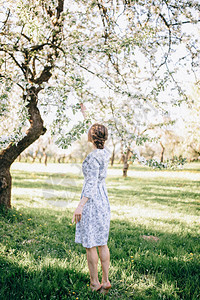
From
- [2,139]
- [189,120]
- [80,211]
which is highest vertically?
[189,120]

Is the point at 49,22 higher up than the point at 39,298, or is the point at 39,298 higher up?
the point at 49,22

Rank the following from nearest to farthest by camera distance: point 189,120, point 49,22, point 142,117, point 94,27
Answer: point 49,22 → point 142,117 → point 94,27 → point 189,120

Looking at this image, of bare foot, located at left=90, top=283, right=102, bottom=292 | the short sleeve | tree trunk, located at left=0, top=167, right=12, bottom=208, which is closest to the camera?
the short sleeve

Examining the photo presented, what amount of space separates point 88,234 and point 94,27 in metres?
5.67

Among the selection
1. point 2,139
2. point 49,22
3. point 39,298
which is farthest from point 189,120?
point 39,298

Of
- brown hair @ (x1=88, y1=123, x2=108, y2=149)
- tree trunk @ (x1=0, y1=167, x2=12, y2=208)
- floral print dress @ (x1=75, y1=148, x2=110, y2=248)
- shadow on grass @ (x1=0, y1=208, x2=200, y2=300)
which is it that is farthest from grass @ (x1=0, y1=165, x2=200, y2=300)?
brown hair @ (x1=88, y1=123, x2=108, y2=149)

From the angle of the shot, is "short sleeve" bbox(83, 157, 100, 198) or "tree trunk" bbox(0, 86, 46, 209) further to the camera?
"tree trunk" bbox(0, 86, 46, 209)

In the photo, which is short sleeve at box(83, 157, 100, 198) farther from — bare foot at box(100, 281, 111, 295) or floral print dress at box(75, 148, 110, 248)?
bare foot at box(100, 281, 111, 295)

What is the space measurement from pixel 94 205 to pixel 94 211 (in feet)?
0.26

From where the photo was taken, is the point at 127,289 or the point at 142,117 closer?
the point at 127,289

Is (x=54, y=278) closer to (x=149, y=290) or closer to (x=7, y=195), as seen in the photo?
(x=149, y=290)

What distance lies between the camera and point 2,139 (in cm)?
441

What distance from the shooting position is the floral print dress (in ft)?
9.53

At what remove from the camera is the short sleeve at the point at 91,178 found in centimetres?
289
